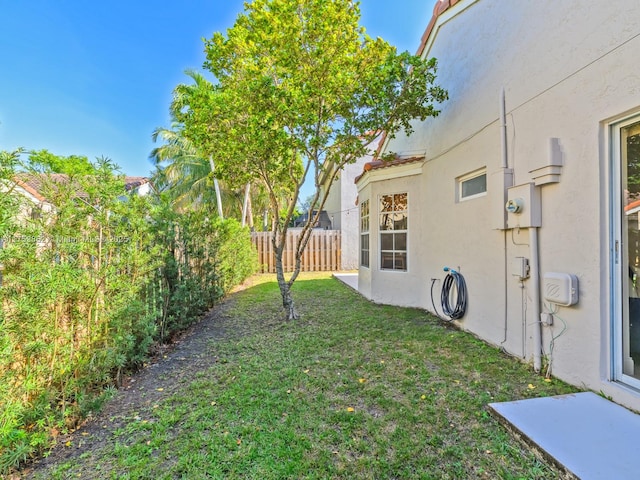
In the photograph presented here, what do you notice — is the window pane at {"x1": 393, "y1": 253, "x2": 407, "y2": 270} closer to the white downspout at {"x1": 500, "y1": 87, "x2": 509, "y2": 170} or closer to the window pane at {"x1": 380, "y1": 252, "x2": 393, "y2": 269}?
the window pane at {"x1": 380, "y1": 252, "x2": 393, "y2": 269}

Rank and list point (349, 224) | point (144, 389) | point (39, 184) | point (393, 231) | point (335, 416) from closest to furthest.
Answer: point (39, 184), point (335, 416), point (144, 389), point (393, 231), point (349, 224)

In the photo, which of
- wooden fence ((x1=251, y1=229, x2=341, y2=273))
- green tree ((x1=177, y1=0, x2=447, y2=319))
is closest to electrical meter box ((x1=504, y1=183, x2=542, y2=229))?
green tree ((x1=177, y1=0, x2=447, y2=319))

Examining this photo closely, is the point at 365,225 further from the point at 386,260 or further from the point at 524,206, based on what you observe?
the point at 524,206

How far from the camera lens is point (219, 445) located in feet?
7.95

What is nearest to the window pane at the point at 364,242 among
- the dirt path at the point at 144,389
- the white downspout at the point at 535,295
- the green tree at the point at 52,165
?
the dirt path at the point at 144,389

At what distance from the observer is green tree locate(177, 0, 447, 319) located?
17.6ft

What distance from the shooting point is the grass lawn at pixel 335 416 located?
7.16ft

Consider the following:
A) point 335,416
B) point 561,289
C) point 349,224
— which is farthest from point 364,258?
point 349,224

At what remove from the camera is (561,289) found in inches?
128

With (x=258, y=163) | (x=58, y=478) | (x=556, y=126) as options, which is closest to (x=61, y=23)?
(x=258, y=163)

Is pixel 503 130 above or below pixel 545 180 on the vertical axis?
above

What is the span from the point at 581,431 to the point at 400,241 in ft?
16.8

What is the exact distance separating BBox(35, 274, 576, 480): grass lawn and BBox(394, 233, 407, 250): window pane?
103 inches

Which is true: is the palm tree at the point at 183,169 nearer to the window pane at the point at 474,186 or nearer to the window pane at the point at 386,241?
the window pane at the point at 386,241
